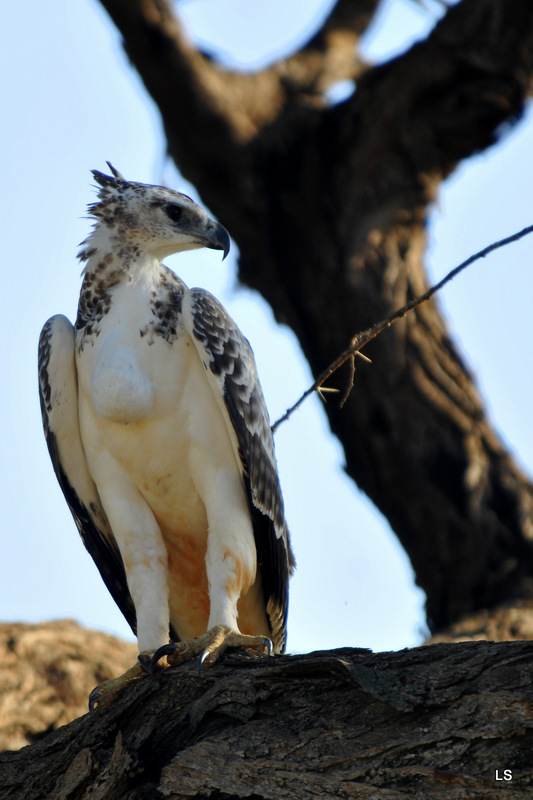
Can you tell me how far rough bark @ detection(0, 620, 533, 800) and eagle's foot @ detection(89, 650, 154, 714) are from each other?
0.32 ft

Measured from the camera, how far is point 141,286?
573 cm

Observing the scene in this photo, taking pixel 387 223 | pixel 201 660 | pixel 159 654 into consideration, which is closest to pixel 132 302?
pixel 159 654

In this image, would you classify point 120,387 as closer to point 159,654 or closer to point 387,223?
point 159,654

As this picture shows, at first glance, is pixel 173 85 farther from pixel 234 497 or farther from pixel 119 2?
pixel 234 497

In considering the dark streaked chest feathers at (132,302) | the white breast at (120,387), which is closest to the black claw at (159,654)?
the white breast at (120,387)

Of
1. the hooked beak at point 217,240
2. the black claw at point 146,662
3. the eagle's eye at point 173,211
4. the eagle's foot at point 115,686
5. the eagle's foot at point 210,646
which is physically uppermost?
the eagle's eye at point 173,211

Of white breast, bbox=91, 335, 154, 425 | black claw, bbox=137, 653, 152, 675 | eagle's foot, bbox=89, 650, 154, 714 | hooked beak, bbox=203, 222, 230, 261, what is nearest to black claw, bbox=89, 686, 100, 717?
eagle's foot, bbox=89, 650, 154, 714

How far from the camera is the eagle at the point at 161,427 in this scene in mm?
5480

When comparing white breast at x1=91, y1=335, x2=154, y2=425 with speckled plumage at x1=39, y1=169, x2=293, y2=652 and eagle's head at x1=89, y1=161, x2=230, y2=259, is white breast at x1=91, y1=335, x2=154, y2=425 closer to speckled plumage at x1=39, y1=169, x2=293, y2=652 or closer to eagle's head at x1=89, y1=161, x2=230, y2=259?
speckled plumage at x1=39, y1=169, x2=293, y2=652

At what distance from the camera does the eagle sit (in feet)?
18.0

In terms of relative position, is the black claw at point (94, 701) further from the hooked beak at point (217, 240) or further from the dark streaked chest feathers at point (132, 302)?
the hooked beak at point (217, 240)

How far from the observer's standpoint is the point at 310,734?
13.4ft

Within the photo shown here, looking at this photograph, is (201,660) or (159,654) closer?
(201,660)

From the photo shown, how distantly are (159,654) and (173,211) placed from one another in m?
2.58
